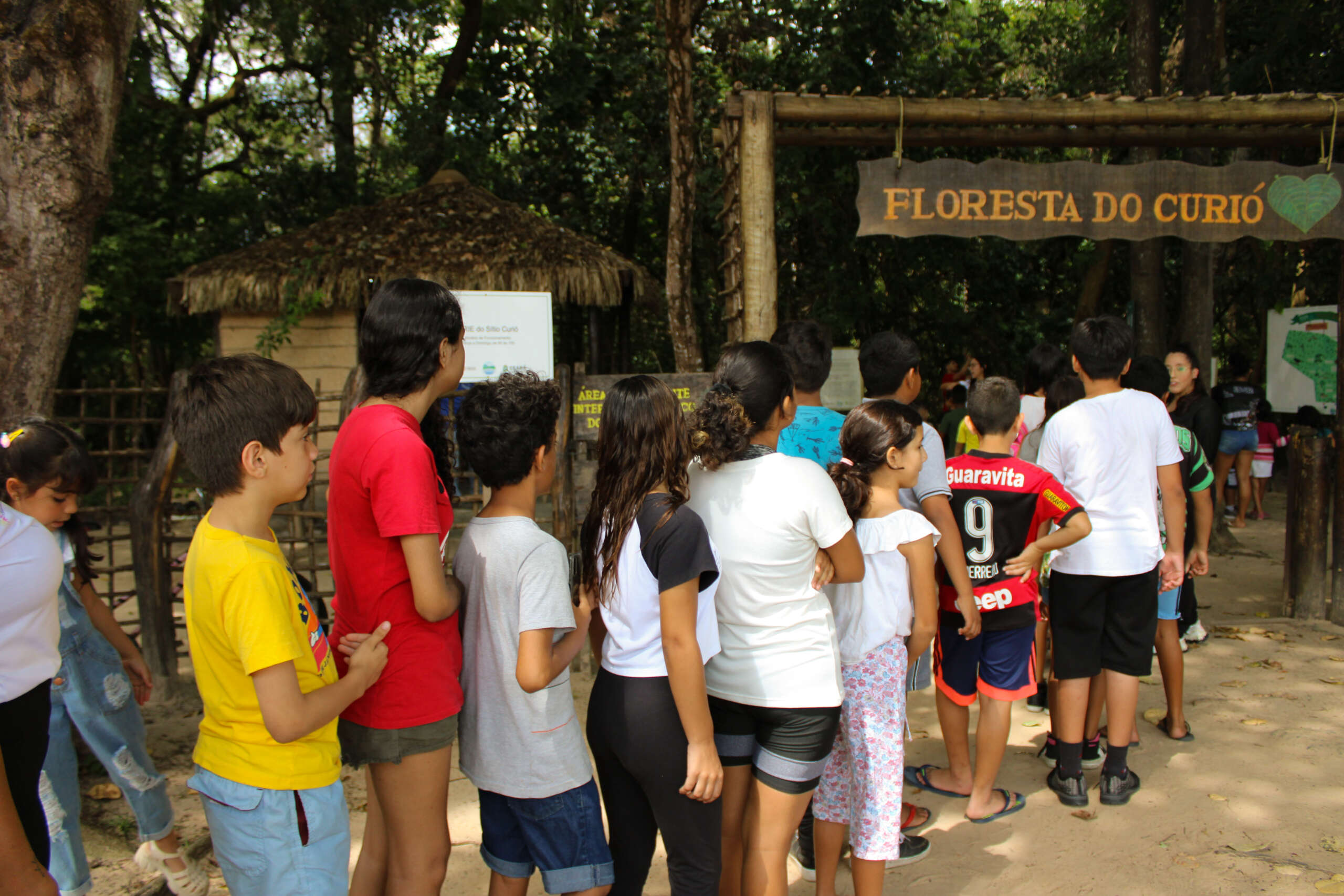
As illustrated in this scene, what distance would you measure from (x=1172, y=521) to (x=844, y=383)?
13.0ft

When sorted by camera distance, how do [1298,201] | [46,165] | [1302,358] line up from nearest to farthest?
[46,165]
[1298,201]
[1302,358]

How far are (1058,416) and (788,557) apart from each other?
183 cm

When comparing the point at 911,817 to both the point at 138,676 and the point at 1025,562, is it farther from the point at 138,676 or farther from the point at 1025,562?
the point at 138,676

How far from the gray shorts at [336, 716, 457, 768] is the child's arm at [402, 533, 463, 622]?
26cm

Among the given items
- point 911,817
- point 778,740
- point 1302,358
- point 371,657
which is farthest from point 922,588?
point 1302,358

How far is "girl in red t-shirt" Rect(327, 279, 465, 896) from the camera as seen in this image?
1.96 m

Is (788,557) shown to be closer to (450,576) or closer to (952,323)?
(450,576)

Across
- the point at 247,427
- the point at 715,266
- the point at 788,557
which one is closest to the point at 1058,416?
the point at 788,557

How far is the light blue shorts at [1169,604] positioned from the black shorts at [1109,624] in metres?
0.46

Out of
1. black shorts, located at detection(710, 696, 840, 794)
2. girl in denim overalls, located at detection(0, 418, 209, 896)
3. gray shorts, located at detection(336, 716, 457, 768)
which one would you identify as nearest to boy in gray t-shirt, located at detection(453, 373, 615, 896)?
gray shorts, located at detection(336, 716, 457, 768)

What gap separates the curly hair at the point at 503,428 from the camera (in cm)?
205

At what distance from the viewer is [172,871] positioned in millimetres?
2863

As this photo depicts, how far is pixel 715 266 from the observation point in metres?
13.2

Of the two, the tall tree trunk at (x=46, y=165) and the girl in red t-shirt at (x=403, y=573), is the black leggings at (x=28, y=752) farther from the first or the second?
the tall tree trunk at (x=46, y=165)
